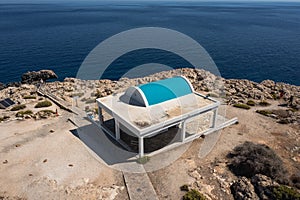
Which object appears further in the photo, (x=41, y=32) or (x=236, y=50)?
(x=41, y=32)

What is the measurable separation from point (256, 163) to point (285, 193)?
4.30 m

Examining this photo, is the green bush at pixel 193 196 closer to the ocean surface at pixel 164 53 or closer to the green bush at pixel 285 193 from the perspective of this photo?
the green bush at pixel 285 193

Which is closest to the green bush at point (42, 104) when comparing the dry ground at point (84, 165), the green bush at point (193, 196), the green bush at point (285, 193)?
the dry ground at point (84, 165)

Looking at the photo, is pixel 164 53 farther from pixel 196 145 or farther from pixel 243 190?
pixel 243 190

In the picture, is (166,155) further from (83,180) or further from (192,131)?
(83,180)

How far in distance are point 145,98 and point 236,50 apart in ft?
269

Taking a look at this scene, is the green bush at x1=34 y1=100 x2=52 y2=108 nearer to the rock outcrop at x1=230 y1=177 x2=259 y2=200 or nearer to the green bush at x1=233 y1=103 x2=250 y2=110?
the green bush at x1=233 y1=103 x2=250 y2=110

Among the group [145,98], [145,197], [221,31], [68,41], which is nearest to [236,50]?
[221,31]

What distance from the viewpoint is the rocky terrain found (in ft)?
77.5

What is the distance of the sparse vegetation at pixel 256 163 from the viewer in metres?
25.0

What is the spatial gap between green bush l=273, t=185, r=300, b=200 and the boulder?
212 feet

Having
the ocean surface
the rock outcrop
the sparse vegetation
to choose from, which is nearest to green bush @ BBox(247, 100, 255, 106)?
the sparse vegetation

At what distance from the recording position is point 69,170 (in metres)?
26.4

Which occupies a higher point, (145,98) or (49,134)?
(145,98)
